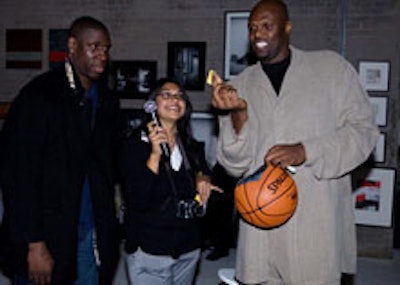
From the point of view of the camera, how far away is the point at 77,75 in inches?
85.4

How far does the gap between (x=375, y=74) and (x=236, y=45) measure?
1.60 meters

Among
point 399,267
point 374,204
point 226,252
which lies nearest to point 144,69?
point 226,252

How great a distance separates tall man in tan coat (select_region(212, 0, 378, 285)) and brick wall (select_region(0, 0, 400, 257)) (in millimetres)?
3289

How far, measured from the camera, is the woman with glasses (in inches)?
83.1

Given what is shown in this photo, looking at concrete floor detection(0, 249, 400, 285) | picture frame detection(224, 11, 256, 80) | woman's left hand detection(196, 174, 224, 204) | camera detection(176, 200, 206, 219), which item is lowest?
concrete floor detection(0, 249, 400, 285)

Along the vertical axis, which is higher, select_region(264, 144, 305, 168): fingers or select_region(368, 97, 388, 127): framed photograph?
select_region(368, 97, 388, 127): framed photograph

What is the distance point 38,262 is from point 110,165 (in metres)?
0.62

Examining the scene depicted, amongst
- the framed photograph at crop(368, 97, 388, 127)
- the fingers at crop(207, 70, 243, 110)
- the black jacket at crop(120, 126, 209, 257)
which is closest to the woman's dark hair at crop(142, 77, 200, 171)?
the black jacket at crop(120, 126, 209, 257)

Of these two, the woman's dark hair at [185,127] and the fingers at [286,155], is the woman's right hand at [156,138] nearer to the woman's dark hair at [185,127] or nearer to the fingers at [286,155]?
the woman's dark hair at [185,127]

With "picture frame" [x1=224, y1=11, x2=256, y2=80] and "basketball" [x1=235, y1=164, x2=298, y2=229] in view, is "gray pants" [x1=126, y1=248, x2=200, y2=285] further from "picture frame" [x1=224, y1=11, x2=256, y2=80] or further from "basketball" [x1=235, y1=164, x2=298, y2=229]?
"picture frame" [x1=224, y1=11, x2=256, y2=80]

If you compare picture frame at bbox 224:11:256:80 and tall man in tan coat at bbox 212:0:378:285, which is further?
picture frame at bbox 224:11:256:80

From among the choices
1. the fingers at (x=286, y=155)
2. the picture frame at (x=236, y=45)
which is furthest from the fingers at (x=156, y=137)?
the picture frame at (x=236, y=45)

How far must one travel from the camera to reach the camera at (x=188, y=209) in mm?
2148

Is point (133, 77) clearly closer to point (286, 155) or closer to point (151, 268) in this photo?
point (151, 268)
